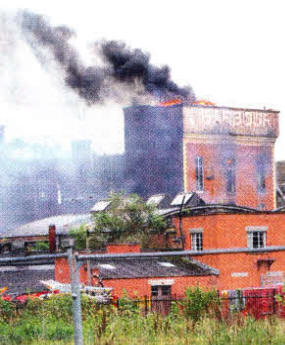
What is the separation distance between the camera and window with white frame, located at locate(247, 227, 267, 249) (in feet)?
108

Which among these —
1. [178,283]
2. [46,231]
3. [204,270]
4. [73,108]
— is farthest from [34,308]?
[73,108]

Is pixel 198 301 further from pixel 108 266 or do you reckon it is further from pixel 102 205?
pixel 102 205

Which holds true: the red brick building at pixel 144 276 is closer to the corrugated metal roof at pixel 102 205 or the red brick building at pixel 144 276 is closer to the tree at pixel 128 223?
the tree at pixel 128 223

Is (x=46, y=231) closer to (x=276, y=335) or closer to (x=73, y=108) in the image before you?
(x=73, y=108)

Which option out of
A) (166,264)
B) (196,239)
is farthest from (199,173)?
(166,264)

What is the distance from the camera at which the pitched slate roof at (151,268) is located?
25688 mm

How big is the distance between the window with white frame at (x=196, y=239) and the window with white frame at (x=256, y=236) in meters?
2.18

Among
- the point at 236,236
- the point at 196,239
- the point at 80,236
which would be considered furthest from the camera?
the point at 80,236

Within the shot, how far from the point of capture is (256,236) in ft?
109

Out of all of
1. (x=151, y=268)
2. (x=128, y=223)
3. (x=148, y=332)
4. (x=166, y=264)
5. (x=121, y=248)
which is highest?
(x=128, y=223)

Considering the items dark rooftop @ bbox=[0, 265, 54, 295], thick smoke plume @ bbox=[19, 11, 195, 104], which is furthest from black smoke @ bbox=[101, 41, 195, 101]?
dark rooftop @ bbox=[0, 265, 54, 295]

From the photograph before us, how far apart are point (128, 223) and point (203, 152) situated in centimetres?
1283

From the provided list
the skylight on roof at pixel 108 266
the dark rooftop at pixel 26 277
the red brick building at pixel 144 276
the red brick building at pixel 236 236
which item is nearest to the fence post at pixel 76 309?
the dark rooftop at pixel 26 277

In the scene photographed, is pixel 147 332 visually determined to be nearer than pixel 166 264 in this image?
Yes
